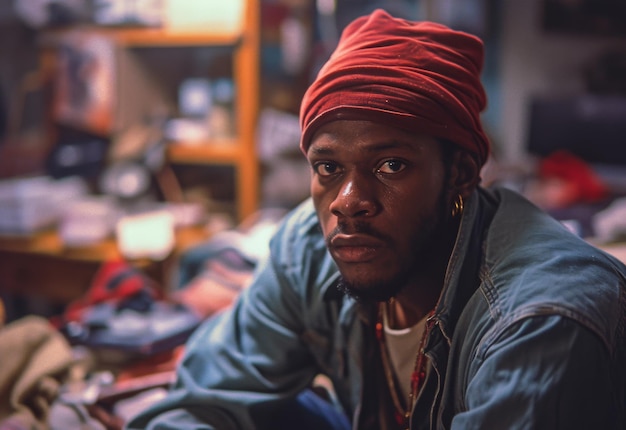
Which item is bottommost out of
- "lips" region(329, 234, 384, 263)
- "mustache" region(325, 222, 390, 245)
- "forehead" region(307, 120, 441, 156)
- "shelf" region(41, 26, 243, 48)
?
"lips" region(329, 234, 384, 263)

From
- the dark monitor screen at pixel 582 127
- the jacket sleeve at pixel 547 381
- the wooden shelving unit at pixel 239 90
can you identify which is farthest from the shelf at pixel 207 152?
the jacket sleeve at pixel 547 381

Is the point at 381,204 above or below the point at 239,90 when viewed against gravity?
above

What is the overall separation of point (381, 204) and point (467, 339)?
9.7 inches

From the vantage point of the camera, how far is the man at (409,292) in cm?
86

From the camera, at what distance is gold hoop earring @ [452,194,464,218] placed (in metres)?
1.15

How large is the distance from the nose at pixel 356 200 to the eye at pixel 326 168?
6cm

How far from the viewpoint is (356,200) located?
107 cm

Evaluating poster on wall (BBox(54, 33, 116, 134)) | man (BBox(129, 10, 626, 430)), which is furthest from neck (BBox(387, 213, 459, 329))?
poster on wall (BBox(54, 33, 116, 134))

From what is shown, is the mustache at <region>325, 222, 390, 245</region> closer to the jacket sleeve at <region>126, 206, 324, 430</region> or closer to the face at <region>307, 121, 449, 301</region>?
the face at <region>307, 121, 449, 301</region>

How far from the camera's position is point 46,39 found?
319 centimetres

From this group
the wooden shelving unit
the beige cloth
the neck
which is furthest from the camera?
the wooden shelving unit

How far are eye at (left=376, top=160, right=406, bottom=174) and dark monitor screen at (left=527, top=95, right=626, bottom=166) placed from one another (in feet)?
10.2

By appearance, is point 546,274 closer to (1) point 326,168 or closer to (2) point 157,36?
(1) point 326,168

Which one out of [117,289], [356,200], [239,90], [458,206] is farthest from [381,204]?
[239,90]
